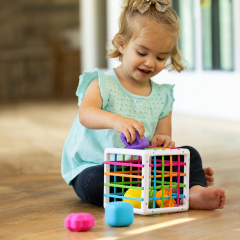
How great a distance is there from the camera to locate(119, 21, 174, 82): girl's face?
39.6 inches

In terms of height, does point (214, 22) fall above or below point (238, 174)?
above

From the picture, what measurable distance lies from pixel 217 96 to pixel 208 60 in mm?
464

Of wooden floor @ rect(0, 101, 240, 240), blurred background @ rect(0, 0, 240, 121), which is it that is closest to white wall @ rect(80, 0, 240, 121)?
blurred background @ rect(0, 0, 240, 121)

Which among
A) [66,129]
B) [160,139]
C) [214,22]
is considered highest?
[214,22]

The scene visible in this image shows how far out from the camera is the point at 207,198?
2.99 feet

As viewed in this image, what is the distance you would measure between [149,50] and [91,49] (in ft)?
16.5

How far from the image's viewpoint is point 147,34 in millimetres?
1009

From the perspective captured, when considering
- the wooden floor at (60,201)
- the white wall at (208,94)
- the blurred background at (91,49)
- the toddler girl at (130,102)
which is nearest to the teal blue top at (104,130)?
the toddler girl at (130,102)

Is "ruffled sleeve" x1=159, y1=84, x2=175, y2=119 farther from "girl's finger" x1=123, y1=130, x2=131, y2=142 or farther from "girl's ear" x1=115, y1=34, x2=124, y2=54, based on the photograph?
"girl's finger" x1=123, y1=130, x2=131, y2=142

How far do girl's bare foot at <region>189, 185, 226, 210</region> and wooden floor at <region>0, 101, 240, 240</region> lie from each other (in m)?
0.02

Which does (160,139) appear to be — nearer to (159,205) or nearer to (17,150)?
(159,205)

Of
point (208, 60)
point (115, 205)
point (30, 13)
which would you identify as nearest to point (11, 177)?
point (115, 205)

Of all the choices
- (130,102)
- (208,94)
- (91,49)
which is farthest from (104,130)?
(91,49)

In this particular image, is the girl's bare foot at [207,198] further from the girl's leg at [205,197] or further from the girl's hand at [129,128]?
the girl's hand at [129,128]
